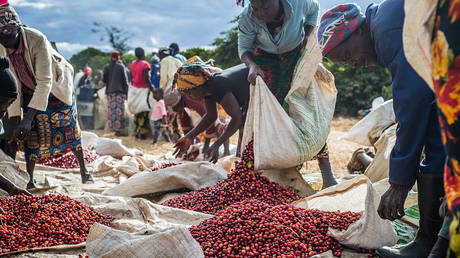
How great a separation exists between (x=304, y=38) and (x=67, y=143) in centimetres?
240

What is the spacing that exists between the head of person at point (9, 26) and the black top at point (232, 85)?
1608 millimetres

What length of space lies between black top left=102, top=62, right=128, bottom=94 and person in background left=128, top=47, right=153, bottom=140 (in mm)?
215

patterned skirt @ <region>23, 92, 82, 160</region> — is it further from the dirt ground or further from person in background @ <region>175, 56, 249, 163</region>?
the dirt ground

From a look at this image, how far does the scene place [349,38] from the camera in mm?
1924

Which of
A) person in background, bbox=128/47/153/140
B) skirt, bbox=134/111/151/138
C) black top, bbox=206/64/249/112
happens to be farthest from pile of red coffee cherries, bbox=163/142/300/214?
skirt, bbox=134/111/151/138

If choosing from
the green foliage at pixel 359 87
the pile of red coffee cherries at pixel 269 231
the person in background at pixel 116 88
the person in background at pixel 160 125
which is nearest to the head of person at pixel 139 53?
the person in background at pixel 116 88

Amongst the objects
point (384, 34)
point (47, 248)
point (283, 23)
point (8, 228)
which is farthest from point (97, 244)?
point (283, 23)

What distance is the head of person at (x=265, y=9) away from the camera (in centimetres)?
272

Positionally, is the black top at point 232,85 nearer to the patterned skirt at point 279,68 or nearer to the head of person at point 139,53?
the patterned skirt at point 279,68

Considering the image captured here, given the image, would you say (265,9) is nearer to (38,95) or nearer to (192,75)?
(192,75)

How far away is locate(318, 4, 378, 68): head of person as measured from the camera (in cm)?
191

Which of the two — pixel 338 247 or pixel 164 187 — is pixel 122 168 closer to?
pixel 164 187

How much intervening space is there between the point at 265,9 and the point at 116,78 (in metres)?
5.53

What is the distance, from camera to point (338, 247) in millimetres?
1874
